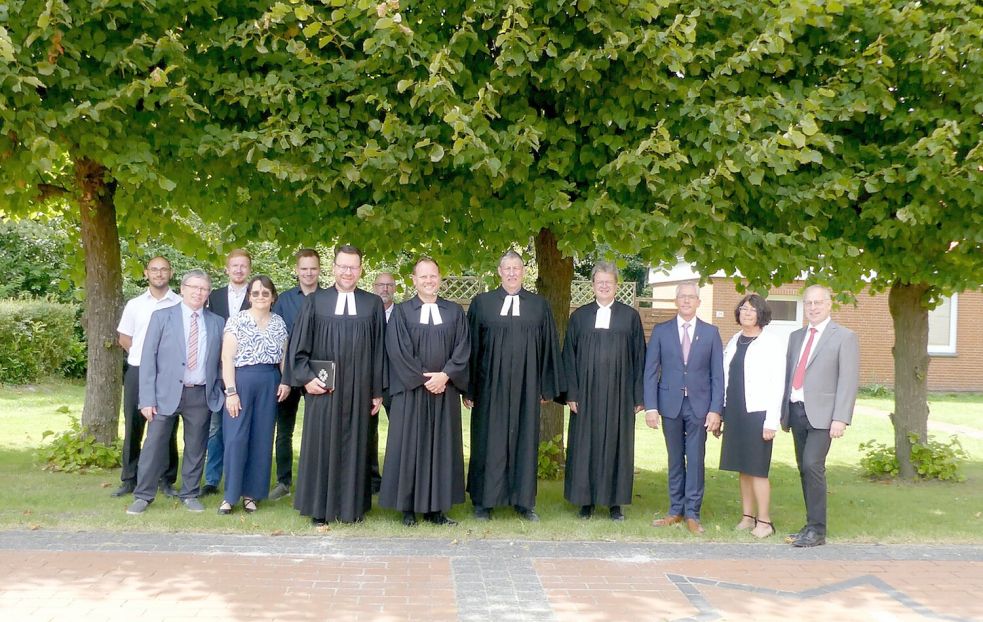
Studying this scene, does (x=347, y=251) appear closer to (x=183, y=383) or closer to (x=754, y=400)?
(x=183, y=383)

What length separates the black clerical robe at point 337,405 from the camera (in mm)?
6789

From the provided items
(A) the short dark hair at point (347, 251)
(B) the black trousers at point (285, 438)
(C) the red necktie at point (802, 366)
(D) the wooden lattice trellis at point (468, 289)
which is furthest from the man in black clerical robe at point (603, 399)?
(D) the wooden lattice trellis at point (468, 289)

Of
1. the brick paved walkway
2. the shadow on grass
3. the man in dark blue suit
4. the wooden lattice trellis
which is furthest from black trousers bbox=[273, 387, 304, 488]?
the wooden lattice trellis

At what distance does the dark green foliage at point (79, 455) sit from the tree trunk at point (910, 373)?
8439 millimetres

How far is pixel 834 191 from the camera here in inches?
281

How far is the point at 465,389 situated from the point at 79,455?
428cm

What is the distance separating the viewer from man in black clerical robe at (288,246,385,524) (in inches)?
267

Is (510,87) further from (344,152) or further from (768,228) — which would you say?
(768,228)

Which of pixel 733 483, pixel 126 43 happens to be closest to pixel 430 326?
pixel 126 43

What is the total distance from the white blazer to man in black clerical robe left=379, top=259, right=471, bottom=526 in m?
2.29

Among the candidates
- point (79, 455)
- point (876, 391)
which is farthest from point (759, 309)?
point (876, 391)

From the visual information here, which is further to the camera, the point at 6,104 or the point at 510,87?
the point at 510,87

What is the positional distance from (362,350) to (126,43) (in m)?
3.23

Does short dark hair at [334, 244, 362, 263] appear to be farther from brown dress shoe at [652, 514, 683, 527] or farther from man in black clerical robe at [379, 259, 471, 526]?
brown dress shoe at [652, 514, 683, 527]
